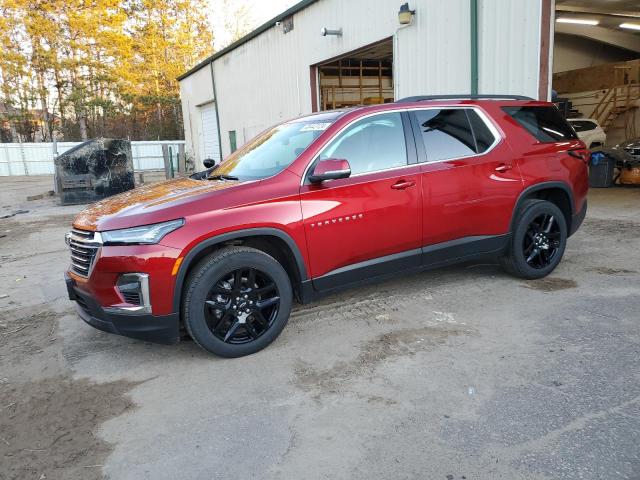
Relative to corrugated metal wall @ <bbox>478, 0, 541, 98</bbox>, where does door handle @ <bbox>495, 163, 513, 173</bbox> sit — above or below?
below

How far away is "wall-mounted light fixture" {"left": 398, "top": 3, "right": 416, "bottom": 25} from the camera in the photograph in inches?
354

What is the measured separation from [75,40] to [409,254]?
34.8 m

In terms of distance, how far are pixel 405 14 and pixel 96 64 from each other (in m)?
30.4

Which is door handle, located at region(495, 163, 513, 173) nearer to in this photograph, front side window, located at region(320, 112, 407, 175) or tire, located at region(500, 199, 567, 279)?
tire, located at region(500, 199, 567, 279)

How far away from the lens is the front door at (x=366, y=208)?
376cm

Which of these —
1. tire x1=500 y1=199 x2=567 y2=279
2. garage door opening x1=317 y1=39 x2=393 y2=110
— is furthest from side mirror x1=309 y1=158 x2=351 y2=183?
garage door opening x1=317 y1=39 x2=393 y2=110

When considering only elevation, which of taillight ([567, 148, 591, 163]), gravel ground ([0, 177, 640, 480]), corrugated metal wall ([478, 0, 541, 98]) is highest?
corrugated metal wall ([478, 0, 541, 98])

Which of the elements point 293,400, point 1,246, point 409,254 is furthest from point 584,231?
point 1,246

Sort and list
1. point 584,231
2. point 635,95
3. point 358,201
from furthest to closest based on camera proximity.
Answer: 1. point 635,95
2. point 584,231
3. point 358,201

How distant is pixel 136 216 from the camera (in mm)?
3297

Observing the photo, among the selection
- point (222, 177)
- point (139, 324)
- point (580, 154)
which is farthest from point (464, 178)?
point (139, 324)

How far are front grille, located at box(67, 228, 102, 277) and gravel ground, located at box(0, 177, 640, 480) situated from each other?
748 mm

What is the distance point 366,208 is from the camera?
3902 mm

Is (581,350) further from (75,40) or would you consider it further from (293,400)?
(75,40)
